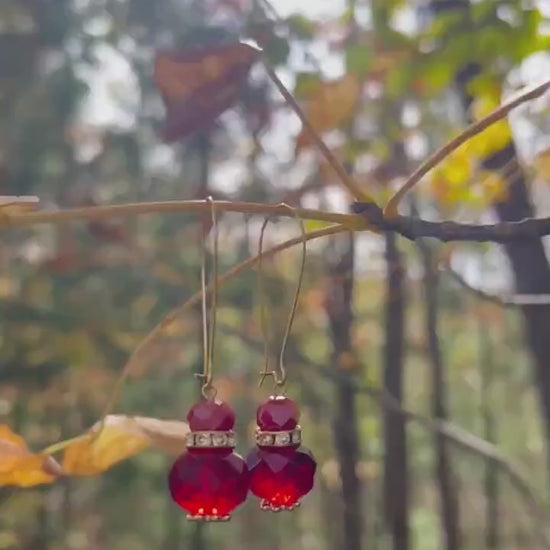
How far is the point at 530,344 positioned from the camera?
4.13 feet

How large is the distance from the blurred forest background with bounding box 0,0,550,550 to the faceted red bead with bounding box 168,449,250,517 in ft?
1.61

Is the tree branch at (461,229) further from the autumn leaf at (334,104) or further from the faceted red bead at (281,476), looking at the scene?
the autumn leaf at (334,104)

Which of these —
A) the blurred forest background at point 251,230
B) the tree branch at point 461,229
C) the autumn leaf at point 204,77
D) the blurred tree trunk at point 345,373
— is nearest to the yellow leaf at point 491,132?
the blurred forest background at point 251,230

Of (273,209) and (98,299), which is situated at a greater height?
(98,299)

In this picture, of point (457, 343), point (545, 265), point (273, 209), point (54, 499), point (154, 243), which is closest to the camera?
point (273, 209)

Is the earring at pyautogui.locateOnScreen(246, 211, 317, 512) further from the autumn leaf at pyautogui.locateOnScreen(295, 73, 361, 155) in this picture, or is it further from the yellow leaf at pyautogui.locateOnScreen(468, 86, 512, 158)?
the autumn leaf at pyautogui.locateOnScreen(295, 73, 361, 155)

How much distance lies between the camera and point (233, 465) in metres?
0.49

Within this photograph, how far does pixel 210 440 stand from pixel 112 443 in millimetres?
188

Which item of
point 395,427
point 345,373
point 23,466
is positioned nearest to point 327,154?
point 23,466

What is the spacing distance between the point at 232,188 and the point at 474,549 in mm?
3902

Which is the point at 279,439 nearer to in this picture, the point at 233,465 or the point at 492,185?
the point at 233,465

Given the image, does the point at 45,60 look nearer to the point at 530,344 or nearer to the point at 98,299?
the point at 98,299

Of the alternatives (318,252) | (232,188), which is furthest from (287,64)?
(318,252)

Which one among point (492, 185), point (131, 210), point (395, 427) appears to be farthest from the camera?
point (395, 427)
